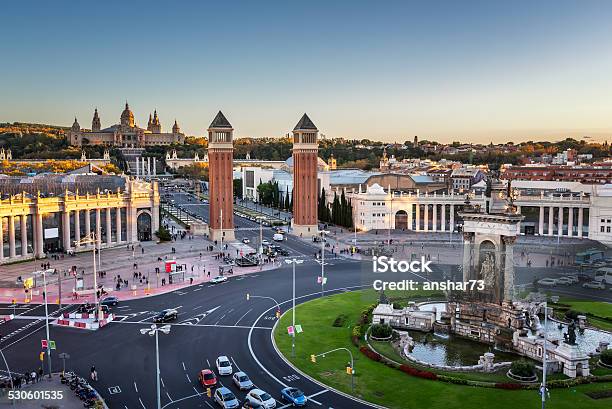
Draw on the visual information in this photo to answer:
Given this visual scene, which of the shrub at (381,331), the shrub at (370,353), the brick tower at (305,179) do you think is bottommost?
the shrub at (370,353)

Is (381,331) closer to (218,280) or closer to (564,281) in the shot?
(564,281)

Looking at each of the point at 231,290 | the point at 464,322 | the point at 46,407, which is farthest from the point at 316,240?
the point at 46,407

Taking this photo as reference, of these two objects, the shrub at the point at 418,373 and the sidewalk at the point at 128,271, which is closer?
the shrub at the point at 418,373

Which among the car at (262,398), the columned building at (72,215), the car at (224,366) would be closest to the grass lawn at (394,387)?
the car at (224,366)

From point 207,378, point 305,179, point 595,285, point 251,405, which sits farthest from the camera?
point 305,179

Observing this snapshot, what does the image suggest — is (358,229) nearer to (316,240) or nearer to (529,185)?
(316,240)

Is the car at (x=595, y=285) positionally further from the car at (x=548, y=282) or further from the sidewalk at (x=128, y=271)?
the sidewalk at (x=128, y=271)

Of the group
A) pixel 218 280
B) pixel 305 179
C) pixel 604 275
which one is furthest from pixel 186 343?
pixel 305 179
